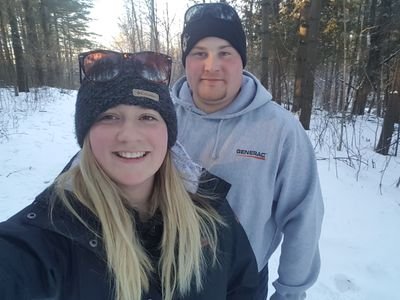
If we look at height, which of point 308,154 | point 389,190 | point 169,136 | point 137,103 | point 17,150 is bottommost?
point 389,190

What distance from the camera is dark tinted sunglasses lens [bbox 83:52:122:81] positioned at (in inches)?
54.4

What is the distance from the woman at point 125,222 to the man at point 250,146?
27 cm

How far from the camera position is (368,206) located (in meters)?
4.81

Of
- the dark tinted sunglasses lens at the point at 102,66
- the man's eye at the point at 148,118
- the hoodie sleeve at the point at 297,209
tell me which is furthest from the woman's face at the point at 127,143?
the hoodie sleeve at the point at 297,209

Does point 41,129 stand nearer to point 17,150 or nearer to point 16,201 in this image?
point 17,150

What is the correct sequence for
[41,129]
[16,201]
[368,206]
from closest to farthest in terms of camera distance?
[16,201]
[368,206]
[41,129]

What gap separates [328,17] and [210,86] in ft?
49.8

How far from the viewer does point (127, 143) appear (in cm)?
128

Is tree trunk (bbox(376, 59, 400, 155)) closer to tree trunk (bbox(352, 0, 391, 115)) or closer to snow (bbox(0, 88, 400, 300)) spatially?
snow (bbox(0, 88, 400, 300))

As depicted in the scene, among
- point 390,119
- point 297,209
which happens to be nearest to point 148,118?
point 297,209

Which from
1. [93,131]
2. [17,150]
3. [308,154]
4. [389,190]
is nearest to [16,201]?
[17,150]

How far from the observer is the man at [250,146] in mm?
1788

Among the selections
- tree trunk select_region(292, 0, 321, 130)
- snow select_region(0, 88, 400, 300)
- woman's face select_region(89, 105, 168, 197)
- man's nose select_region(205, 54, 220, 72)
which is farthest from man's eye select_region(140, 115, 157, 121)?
tree trunk select_region(292, 0, 321, 130)

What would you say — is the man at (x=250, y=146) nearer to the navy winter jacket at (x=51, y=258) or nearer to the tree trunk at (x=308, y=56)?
the navy winter jacket at (x=51, y=258)
